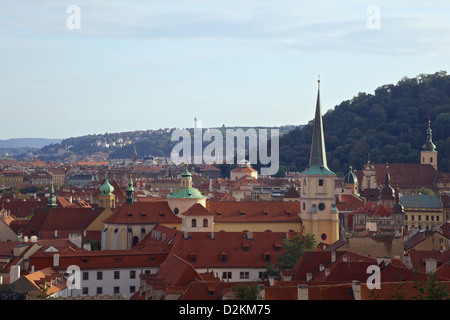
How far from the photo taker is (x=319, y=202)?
82000 mm

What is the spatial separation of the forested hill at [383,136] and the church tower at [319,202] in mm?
87620

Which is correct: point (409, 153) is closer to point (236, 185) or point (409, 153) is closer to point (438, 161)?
point (438, 161)

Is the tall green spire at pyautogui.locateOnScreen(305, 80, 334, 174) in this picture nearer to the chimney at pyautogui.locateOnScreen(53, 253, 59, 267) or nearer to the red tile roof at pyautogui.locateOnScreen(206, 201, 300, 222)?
the red tile roof at pyautogui.locateOnScreen(206, 201, 300, 222)

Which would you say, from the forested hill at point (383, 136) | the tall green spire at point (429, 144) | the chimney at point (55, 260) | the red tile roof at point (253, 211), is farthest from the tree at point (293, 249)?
the forested hill at point (383, 136)

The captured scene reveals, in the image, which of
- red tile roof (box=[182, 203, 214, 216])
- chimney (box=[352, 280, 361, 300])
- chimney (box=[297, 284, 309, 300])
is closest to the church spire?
red tile roof (box=[182, 203, 214, 216])

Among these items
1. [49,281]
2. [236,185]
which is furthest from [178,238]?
[236,185]

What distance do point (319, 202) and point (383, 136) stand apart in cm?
10614

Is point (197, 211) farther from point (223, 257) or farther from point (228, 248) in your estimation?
point (223, 257)

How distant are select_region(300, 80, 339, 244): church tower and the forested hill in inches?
3450

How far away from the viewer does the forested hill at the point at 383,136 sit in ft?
581

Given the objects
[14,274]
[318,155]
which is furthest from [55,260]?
[318,155]

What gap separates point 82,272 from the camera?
6412cm

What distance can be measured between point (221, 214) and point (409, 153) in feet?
329

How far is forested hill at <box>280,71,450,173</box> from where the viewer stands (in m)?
177
